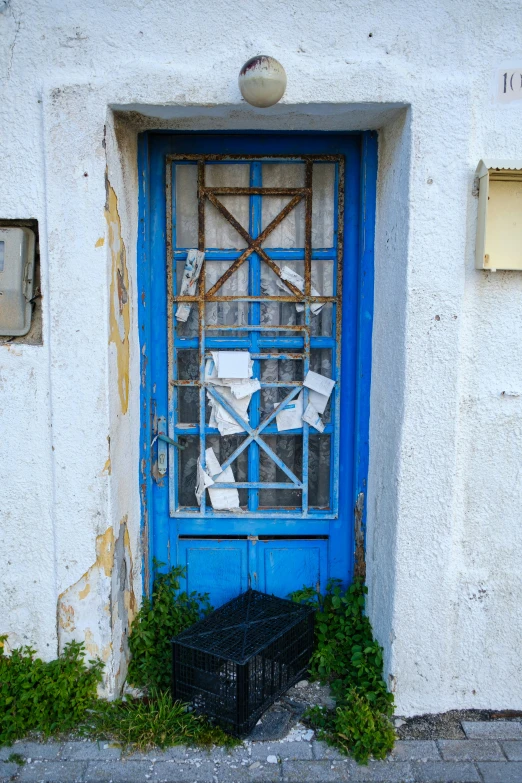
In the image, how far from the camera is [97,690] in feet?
9.57

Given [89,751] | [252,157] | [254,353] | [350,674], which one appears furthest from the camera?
[254,353]

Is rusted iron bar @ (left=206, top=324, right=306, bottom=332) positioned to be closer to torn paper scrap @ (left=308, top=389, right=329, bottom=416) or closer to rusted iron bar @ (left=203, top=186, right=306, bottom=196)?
torn paper scrap @ (left=308, top=389, right=329, bottom=416)

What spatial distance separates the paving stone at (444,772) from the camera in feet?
8.52

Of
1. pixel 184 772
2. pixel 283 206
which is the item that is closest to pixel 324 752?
pixel 184 772

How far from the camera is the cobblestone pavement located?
2.61 meters

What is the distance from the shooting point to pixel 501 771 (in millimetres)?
2643

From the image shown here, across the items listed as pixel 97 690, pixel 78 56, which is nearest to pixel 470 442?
pixel 97 690

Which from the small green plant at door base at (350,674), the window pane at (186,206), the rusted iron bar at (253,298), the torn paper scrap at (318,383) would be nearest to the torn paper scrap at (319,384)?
the torn paper scrap at (318,383)

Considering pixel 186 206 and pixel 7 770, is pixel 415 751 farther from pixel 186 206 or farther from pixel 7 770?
pixel 186 206

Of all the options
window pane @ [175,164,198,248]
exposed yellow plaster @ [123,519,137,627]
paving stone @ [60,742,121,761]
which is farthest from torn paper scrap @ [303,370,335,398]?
paving stone @ [60,742,121,761]

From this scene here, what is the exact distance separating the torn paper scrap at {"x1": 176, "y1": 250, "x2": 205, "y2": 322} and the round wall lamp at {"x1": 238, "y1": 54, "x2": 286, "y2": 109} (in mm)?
886

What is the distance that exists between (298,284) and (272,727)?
214 centimetres

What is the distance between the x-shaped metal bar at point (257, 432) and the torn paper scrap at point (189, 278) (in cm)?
42

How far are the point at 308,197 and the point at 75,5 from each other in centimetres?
132
